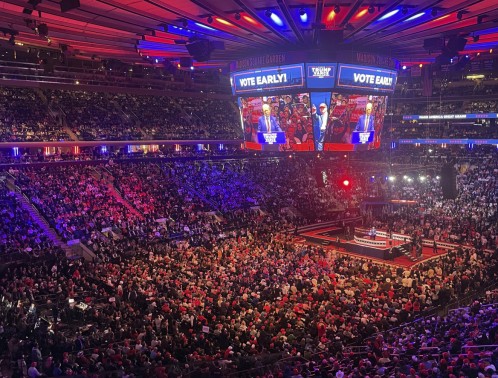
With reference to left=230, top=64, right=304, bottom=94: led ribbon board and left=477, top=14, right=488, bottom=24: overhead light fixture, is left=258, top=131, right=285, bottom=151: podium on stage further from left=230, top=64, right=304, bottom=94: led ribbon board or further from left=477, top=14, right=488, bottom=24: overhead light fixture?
left=477, top=14, right=488, bottom=24: overhead light fixture

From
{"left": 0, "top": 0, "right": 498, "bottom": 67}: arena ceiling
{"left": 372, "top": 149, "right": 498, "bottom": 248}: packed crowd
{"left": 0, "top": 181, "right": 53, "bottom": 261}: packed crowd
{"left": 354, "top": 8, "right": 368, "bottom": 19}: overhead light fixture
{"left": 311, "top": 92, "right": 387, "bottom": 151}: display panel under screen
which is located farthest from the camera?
{"left": 372, "top": 149, "right": 498, "bottom": 248}: packed crowd

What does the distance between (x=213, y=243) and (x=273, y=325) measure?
11.7 meters

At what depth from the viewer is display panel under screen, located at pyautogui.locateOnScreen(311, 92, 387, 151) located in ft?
53.4

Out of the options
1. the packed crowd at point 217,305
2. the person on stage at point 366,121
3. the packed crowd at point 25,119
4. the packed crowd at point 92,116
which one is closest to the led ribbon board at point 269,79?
the person on stage at point 366,121

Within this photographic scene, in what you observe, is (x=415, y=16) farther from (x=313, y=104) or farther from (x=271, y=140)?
(x=271, y=140)

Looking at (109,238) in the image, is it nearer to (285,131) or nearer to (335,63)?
(285,131)

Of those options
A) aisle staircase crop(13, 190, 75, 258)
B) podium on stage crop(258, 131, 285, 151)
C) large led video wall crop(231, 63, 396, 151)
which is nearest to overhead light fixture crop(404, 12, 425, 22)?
large led video wall crop(231, 63, 396, 151)

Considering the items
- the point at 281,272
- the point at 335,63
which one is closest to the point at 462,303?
the point at 281,272

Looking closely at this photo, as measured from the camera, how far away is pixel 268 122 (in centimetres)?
1738

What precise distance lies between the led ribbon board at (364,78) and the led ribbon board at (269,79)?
134 centimetres

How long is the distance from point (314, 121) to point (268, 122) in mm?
1814

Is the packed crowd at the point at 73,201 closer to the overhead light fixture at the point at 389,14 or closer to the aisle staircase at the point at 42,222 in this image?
the aisle staircase at the point at 42,222

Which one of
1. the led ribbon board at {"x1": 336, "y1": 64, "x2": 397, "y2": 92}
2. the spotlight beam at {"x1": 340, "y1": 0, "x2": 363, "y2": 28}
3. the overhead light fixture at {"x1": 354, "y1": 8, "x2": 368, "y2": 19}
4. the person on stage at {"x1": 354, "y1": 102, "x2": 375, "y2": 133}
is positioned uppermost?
the overhead light fixture at {"x1": 354, "y1": 8, "x2": 368, "y2": 19}

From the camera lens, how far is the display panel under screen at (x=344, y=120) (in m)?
16.3
